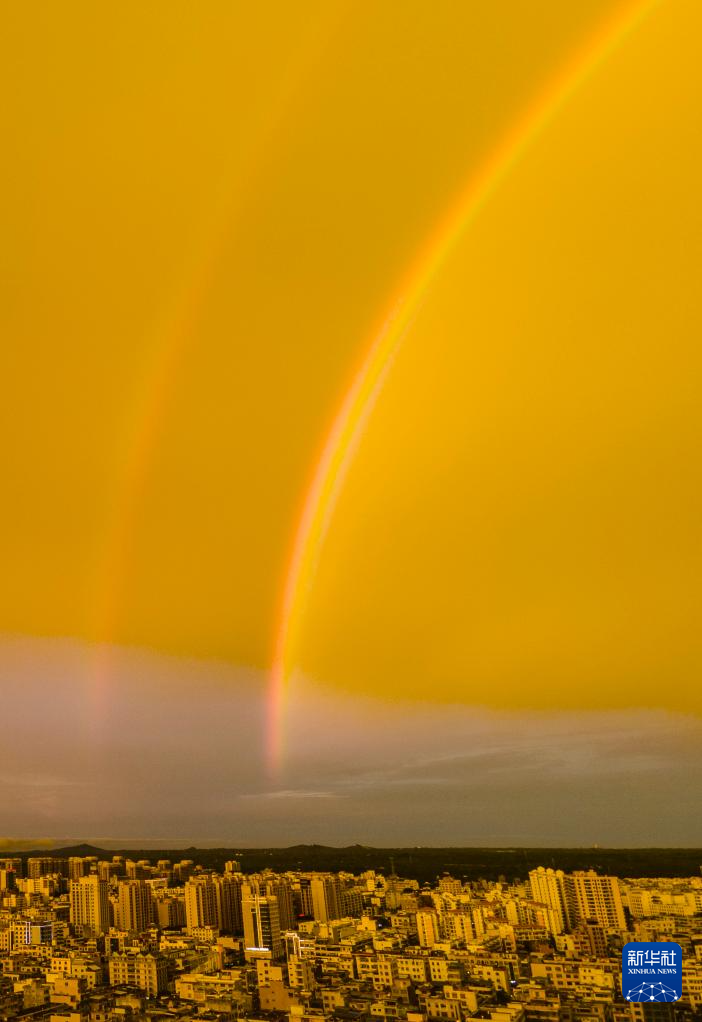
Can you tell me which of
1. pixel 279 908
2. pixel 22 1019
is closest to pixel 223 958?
pixel 279 908

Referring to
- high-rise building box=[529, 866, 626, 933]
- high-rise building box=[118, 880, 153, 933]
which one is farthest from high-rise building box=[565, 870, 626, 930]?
high-rise building box=[118, 880, 153, 933]

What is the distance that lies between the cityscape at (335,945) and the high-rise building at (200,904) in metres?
0.02

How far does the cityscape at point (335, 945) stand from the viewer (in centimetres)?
590

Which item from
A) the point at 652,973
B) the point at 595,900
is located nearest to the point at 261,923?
the point at 595,900

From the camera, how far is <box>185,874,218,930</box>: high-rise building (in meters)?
10.7

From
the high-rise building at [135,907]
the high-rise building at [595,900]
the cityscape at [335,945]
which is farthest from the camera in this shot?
A: the high-rise building at [135,907]

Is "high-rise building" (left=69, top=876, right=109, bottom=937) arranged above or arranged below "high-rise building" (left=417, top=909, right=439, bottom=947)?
above

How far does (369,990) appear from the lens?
6.59 meters

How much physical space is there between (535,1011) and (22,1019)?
12.2 feet

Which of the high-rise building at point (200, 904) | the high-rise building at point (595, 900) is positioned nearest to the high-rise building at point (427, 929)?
the high-rise building at point (595, 900)

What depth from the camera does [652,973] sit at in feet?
17.5

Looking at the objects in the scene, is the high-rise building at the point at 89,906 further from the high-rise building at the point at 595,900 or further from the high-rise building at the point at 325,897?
the high-rise building at the point at 595,900

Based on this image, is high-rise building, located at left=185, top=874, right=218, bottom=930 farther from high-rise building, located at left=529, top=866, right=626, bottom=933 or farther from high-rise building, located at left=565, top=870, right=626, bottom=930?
high-rise building, located at left=565, top=870, right=626, bottom=930

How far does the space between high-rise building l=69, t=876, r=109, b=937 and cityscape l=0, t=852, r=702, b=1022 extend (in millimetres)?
25
